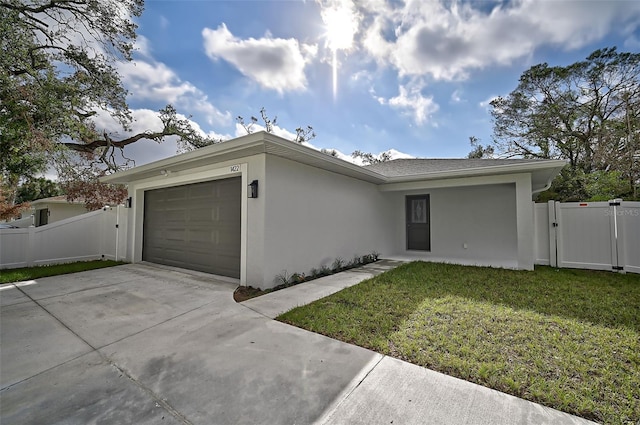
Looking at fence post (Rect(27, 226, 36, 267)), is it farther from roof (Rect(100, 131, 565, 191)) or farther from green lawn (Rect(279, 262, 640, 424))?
green lawn (Rect(279, 262, 640, 424))

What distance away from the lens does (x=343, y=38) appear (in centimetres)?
716

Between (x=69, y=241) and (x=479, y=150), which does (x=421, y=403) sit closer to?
(x=69, y=241)

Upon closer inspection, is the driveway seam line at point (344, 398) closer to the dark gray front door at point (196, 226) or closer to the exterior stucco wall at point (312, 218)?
the exterior stucco wall at point (312, 218)

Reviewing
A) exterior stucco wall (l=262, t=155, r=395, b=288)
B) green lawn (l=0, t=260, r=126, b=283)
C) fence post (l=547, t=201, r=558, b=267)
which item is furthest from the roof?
green lawn (l=0, t=260, r=126, b=283)

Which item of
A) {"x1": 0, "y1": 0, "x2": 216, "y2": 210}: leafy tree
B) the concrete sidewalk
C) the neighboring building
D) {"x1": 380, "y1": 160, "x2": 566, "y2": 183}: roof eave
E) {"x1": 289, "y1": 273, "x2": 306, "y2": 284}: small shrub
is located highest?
{"x1": 0, "y1": 0, "x2": 216, "y2": 210}: leafy tree

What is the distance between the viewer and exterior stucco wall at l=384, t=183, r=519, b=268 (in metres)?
8.13

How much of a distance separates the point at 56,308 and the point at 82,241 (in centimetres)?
594

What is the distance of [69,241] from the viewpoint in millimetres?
8250

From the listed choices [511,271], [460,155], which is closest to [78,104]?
[511,271]

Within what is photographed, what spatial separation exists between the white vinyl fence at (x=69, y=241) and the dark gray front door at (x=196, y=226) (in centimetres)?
155

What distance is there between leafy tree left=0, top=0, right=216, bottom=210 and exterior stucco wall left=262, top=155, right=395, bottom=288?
5052 mm

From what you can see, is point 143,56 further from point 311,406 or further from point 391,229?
point 311,406

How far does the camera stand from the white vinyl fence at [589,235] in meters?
5.96

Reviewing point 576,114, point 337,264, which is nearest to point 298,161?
point 337,264
